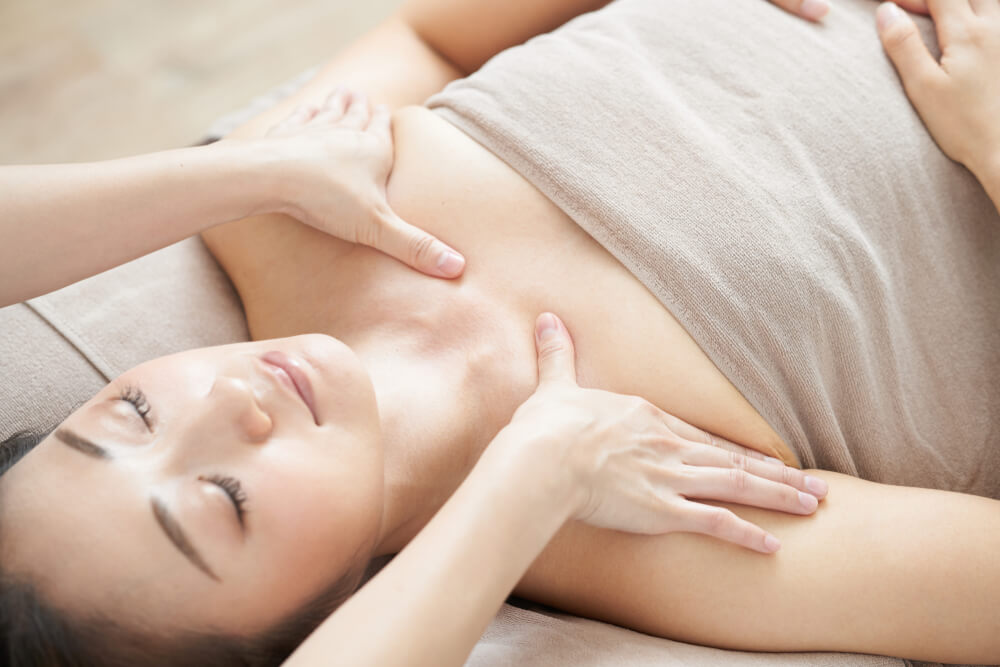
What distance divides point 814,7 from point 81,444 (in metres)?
1.24

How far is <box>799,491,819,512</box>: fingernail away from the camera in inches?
41.6

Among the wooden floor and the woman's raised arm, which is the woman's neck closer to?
the woman's raised arm

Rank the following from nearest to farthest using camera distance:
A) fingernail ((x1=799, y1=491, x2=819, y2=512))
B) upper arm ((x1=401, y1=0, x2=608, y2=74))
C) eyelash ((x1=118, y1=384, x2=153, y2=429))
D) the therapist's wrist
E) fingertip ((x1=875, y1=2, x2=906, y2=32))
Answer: eyelash ((x1=118, y1=384, x2=153, y2=429))
fingernail ((x1=799, y1=491, x2=819, y2=512))
the therapist's wrist
fingertip ((x1=875, y1=2, x2=906, y2=32))
upper arm ((x1=401, y1=0, x2=608, y2=74))

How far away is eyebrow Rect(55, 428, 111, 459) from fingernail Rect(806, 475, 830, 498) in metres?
0.88

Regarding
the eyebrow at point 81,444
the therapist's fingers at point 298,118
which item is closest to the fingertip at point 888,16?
the therapist's fingers at point 298,118

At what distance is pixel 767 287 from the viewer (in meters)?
1.11

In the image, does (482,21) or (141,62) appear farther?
(141,62)

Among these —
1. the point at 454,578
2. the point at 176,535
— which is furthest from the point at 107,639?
the point at 454,578

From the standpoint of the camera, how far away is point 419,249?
1.18 m

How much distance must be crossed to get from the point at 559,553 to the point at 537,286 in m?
0.38

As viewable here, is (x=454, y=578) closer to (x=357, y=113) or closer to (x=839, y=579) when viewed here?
(x=839, y=579)

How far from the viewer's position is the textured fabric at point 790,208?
1.12m

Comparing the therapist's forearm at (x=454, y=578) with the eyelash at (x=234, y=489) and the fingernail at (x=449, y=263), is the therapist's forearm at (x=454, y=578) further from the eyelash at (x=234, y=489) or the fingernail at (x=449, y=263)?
the fingernail at (x=449, y=263)

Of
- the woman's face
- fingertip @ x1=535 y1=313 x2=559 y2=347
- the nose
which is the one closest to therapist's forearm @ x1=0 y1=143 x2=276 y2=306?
the woman's face
